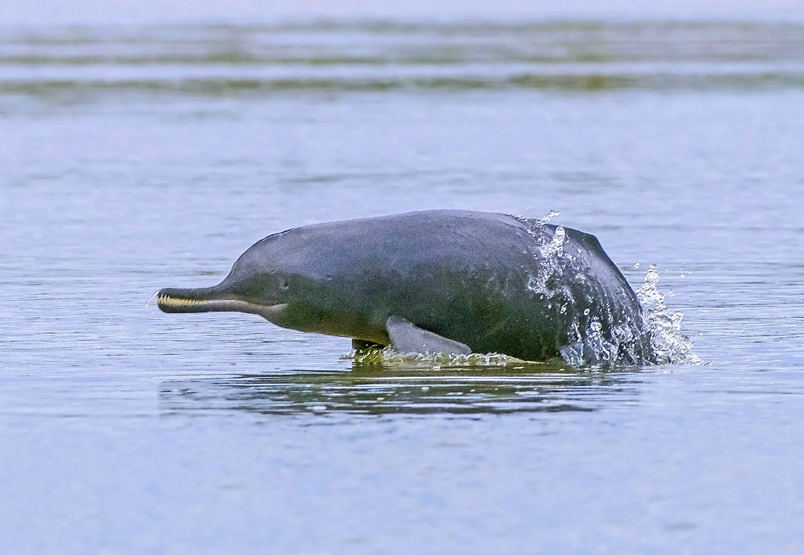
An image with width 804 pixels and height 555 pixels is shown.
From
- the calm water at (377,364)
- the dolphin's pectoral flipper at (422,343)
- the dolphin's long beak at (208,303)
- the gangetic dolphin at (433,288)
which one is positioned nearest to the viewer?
the calm water at (377,364)

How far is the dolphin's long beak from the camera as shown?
40.4ft

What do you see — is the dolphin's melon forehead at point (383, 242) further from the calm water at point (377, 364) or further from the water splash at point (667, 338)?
the water splash at point (667, 338)

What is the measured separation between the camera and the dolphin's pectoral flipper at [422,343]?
11883mm

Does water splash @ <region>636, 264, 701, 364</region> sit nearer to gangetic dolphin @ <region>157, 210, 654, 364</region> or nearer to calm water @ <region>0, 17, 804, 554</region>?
calm water @ <region>0, 17, 804, 554</region>

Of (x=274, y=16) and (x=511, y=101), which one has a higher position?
(x=274, y=16)

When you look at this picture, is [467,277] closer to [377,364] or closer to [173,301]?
[377,364]

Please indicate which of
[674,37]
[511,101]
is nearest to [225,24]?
[674,37]

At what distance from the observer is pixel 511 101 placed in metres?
36.5

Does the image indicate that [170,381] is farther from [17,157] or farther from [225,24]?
[225,24]

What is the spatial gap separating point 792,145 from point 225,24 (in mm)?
48651

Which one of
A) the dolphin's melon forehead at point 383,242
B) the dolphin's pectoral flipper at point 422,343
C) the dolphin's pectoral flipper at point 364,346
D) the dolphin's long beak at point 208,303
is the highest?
the dolphin's melon forehead at point 383,242

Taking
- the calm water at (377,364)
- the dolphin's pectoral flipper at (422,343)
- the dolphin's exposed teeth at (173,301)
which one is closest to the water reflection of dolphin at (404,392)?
the calm water at (377,364)

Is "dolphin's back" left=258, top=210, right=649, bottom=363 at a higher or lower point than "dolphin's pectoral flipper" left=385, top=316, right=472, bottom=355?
higher

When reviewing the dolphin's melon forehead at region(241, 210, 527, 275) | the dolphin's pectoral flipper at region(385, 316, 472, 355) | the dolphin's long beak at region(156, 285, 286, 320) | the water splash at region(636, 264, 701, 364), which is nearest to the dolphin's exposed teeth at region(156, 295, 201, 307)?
the dolphin's long beak at region(156, 285, 286, 320)
